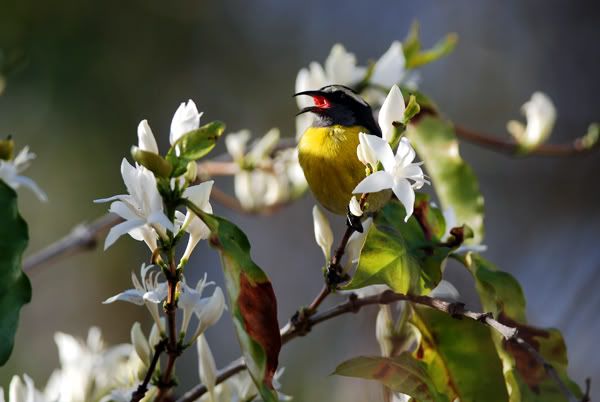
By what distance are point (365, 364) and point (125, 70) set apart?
3135 millimetres

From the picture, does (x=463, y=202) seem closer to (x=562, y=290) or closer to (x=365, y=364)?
(x=365, y=364)

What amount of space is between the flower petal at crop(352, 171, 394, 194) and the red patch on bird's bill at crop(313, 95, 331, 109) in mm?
445

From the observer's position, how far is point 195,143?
632 mm

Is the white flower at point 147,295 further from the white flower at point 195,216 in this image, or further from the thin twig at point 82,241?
the thin twig at point 82,241

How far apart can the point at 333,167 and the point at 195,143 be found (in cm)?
33

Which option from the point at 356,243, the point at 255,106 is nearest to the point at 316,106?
the point at 356,243

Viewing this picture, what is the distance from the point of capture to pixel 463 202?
1.02m

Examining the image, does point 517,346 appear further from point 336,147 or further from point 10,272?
point 10,272

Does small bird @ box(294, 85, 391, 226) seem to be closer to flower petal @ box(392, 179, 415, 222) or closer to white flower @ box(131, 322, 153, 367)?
flower petal @ box(392, 179, 415, 222)

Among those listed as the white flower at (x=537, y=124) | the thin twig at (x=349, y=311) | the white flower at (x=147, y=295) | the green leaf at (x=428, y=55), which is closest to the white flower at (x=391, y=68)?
the green leaf at (x=428, y=55)

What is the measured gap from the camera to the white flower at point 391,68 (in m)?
1.18

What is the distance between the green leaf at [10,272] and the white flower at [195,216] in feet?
0.42

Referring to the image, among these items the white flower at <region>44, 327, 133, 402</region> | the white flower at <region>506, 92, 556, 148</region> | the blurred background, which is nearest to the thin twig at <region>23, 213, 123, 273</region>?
the white flower at <region>44, 327, 133, 402</region>

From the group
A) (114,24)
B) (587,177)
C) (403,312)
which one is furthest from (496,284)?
(114,24)
